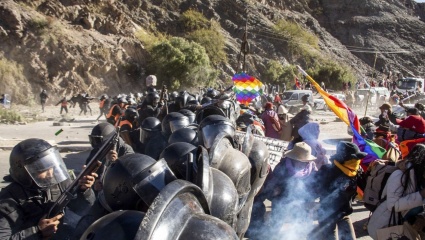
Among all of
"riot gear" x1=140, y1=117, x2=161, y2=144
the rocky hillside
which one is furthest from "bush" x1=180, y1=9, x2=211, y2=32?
"riot gear" x1=140, y1=117, x2=161, y2=144

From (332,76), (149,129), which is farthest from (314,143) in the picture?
(332,76)

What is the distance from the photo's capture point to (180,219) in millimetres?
1883

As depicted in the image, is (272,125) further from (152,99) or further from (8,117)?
(8,117)

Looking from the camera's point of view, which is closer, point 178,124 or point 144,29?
point 178,124

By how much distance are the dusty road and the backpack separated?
1801mm

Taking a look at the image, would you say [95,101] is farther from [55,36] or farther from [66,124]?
[66,124]

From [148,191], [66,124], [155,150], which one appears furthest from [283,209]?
[66,124]

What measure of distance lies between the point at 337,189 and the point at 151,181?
2566mm

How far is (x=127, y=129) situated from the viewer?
7652mm

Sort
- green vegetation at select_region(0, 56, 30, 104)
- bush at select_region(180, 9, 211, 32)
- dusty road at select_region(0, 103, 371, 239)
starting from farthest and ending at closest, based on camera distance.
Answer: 1. bush at select_region(180, 9, 211, 32)
2. green vegetation at select_region(0, 56, 30, 104)
3. dusty road at select_region(0, 103, 371, 239)

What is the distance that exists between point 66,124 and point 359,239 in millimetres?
16312

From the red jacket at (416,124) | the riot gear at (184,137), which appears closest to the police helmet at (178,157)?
the riot gear at (184,137)

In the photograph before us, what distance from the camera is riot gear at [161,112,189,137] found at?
20.9 feet

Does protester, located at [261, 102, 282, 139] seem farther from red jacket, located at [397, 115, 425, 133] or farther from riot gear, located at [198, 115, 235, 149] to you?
riot gear, located at [198, 115, 235, 149]
